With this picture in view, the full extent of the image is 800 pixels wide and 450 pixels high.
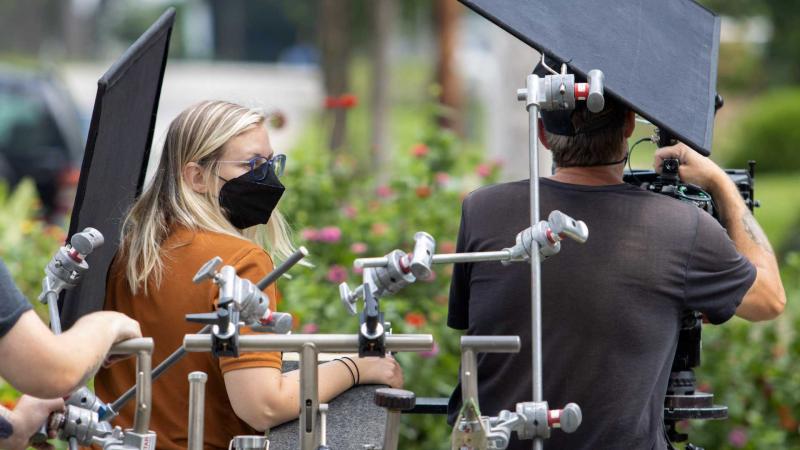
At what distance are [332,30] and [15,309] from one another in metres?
13.4

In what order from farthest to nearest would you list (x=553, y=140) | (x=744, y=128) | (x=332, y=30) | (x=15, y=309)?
(x=744, y=128)
(x=332, y=30)
(x=553, y=140)
(x=15, y=309)

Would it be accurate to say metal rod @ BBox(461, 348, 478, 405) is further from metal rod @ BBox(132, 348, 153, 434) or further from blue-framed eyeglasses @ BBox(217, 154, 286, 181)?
blue-framed eyeglasses @ BBox(217, 154, 286, 181)

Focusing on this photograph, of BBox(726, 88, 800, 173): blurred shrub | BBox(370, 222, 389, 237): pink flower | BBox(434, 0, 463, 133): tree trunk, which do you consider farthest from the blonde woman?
BBox(726, 88, 800, 173): blurred shrub

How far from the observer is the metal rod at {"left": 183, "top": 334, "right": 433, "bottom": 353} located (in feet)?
7.89

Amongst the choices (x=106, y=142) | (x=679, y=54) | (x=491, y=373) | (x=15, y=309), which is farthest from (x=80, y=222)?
(x=679, y=54)

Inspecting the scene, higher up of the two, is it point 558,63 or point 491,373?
point 558,63

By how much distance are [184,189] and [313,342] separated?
87 cm

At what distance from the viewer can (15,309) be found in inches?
94.0

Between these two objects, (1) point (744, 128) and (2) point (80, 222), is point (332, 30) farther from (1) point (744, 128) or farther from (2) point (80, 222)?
(2) point (80, 222)

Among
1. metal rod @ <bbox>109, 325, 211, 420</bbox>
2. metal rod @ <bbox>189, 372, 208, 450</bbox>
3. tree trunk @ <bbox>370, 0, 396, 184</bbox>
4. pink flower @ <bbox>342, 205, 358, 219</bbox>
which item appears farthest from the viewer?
tree trunk @ <bbox>370, 0, 396, 184</bbox>

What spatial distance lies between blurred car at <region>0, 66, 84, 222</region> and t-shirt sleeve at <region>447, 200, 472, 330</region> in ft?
29.5

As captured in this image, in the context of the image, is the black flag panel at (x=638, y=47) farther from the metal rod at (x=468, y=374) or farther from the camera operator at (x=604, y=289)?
the metal rod at (x=468, y=374)

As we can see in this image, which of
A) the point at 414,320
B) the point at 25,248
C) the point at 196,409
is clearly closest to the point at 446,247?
the point at 414,320

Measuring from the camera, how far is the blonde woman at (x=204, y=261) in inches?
114
